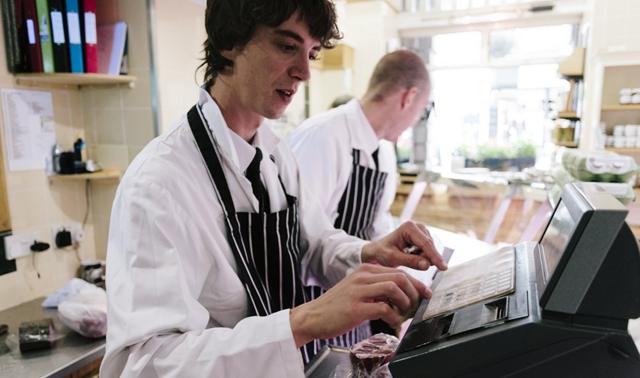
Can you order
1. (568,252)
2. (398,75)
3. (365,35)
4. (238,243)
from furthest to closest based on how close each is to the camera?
(365,35)
(398,75)
(238,243)
(568,252)

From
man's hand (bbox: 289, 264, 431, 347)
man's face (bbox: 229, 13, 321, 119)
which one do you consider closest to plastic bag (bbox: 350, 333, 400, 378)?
man's hand (bbox: 289, 264, 431, 347)

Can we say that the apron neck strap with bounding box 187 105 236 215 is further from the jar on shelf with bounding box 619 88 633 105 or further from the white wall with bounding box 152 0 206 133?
the jar on shelf with bounding box 619 88 633 105

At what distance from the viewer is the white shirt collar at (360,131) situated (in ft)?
6.27

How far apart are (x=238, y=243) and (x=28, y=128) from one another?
1.49 m

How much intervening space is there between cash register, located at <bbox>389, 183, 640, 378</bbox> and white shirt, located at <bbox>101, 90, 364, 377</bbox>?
236 millimetres

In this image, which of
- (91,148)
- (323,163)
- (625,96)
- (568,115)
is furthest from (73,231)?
(568,115)

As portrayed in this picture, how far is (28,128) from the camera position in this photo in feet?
6.29

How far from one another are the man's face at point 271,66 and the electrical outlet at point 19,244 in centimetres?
143

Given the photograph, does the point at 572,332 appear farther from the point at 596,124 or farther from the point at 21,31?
the point at 596,124

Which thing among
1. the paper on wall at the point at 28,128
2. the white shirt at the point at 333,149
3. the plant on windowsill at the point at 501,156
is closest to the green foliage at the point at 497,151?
the plant on windowsill at the point at 501,156

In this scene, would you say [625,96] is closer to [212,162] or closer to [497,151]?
[212,162]

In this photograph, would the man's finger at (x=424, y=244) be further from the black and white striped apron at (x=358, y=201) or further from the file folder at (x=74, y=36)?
the file folder at (x=74, y=36)

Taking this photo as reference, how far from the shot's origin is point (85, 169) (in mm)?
2111

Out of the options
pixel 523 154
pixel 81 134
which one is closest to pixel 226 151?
pixel 81 134
